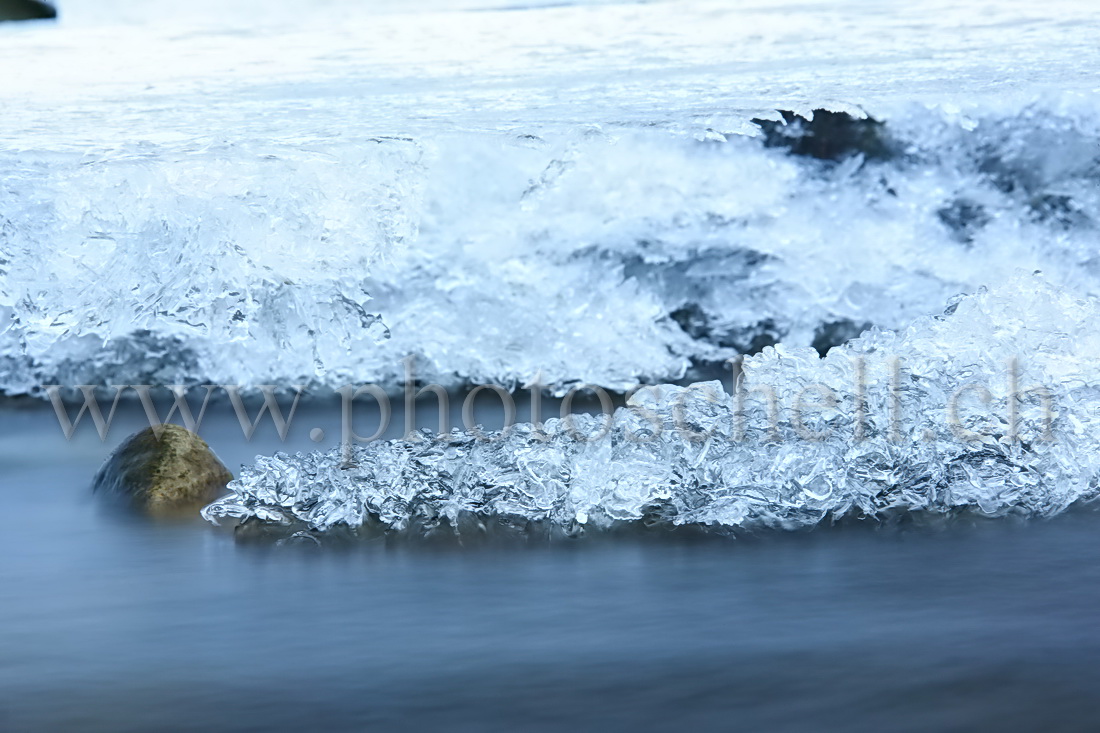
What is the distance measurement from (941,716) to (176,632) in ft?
3.56

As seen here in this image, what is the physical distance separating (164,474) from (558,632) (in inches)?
40.2

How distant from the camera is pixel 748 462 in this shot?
2.45 meters

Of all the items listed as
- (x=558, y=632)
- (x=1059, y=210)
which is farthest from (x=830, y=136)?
(x=558, y=632)

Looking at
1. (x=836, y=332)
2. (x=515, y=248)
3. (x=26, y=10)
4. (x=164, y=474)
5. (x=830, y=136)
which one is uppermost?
(x=26, y=10)

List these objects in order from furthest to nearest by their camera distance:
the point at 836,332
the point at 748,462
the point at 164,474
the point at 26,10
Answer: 1. the point at 26,10
2. the point at 836,332
3. the point at 164,474
4. the point at 748,462

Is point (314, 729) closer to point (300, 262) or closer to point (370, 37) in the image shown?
point (300, 262)

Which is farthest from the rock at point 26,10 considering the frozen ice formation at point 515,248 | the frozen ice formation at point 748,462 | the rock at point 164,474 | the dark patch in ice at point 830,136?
the frozen ice formation at point 748,462

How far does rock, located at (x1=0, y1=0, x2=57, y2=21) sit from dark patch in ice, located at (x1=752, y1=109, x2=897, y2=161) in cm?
304

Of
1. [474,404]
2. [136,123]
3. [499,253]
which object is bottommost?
[474,404]

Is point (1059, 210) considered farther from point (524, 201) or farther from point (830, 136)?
point (524, 201)

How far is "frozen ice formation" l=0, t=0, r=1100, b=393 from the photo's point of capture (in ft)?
12.3

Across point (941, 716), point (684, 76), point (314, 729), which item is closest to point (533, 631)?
point (314, 729)

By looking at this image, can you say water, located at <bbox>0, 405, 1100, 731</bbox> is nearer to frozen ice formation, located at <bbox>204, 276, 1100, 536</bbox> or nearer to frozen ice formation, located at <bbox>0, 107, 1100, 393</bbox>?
frozen ice formation, located at <bbox>204, 276, 1100, 536</bbox>

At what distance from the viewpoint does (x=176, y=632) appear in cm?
201
